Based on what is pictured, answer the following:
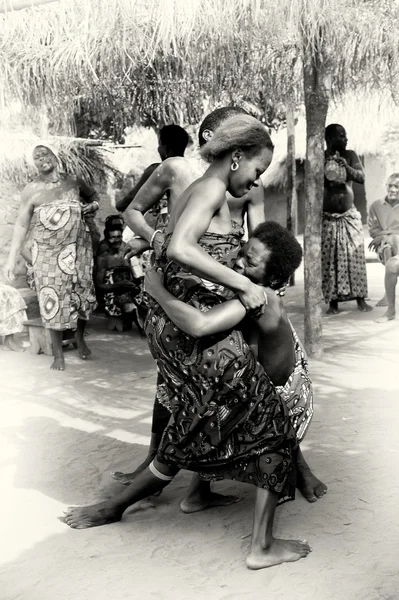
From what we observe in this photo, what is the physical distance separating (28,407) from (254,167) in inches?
115

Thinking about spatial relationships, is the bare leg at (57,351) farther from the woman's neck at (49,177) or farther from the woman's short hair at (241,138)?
the woman's short hair at (241,138)

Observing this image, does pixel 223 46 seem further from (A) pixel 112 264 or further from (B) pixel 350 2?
(A) pixel 112 264

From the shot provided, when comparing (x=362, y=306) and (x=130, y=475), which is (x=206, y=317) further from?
(x=362, y=306)

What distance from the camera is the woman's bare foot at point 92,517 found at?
3049 mm

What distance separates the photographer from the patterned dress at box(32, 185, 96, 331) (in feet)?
19.8

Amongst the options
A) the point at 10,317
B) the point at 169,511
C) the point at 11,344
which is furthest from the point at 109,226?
the point at 169,511

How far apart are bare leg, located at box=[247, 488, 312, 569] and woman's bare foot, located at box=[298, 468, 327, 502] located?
0.50 metres

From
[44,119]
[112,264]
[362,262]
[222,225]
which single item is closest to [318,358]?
[362,262]

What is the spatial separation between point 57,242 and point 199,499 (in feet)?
11.1

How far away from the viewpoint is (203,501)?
3.20 metres

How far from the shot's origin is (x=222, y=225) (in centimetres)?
274

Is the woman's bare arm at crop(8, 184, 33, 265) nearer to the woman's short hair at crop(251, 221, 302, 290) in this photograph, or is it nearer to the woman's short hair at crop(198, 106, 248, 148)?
the woman's short hair at crop(198, 106, 248, 148)

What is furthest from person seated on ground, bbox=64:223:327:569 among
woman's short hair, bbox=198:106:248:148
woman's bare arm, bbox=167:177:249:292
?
woman's short hair, bbox=198:106:248:148

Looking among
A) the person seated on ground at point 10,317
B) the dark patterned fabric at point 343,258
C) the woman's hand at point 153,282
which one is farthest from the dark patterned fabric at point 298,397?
the dark patterned fabric at point 343,258
